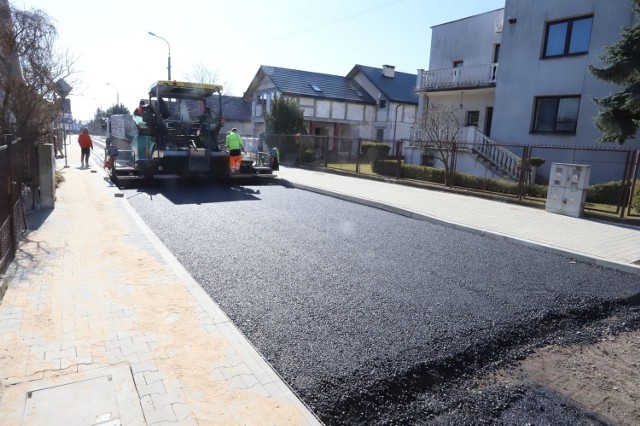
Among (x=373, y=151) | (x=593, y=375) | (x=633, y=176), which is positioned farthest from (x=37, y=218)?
(x=373, y=151)

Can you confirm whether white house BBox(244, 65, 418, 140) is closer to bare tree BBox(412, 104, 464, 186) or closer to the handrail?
bare tree BBox(412, 104, 464, 186)

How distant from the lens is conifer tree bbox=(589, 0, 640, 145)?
9750mm

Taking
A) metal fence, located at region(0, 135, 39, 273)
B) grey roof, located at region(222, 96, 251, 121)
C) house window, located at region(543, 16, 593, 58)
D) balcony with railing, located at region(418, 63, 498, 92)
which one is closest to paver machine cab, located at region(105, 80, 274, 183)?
metal fence, located at region(0, 135, 39, 273)

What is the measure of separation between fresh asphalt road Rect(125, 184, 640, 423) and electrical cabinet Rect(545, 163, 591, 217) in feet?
12.9

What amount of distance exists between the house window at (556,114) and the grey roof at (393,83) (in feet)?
67.8

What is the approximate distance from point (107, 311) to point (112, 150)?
10989mm

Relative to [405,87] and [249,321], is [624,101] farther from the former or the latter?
[405,87]

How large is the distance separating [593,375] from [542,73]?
16929 mm

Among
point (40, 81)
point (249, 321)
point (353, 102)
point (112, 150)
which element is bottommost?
point (249, 321)

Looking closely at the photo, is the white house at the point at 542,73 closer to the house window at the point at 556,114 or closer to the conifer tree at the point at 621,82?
the house window at the point at 556,114

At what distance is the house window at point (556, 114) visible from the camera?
1680 cm

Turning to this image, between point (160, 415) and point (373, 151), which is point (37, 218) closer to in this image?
point (160, 415)

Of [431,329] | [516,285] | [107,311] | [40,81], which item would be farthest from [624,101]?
[40,81]

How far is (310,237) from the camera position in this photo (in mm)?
7781
